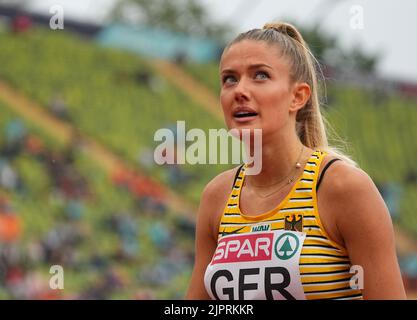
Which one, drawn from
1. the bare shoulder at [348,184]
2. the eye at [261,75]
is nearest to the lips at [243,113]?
the eye at [261,75]

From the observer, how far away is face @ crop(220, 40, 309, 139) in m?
3.11

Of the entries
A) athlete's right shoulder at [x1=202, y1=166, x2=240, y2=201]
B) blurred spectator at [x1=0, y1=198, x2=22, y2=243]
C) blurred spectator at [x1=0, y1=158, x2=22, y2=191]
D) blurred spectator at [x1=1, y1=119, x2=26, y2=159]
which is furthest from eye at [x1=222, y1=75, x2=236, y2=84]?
blurred spectator at [x1=1, y1=119, x2=26, y2=159]

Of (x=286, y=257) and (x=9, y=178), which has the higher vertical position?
(x=9, y=178)

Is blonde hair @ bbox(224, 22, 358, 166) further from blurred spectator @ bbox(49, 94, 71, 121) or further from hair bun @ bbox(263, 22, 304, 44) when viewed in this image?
→ blurred spectator @ bbox(49, 94, 71, 121)

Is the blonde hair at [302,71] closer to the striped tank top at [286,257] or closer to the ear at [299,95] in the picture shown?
the ear at [299,95]

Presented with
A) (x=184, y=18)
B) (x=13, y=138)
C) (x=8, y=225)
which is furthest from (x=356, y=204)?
(x=184, y=18)

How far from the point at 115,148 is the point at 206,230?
20863 millimetres

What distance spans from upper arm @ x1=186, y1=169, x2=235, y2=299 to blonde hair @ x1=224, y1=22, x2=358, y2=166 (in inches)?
14.4

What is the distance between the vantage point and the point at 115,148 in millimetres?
24109

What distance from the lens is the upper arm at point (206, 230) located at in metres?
3.40

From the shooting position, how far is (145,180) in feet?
77.1

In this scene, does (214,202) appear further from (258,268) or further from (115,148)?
(115,148)

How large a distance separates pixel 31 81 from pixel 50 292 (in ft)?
25.4

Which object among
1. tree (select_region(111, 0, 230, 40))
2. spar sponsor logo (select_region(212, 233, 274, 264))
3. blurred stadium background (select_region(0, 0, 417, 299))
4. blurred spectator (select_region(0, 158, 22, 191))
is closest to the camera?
spar sponsor logo (select_region(212, 233, 274, 264))
